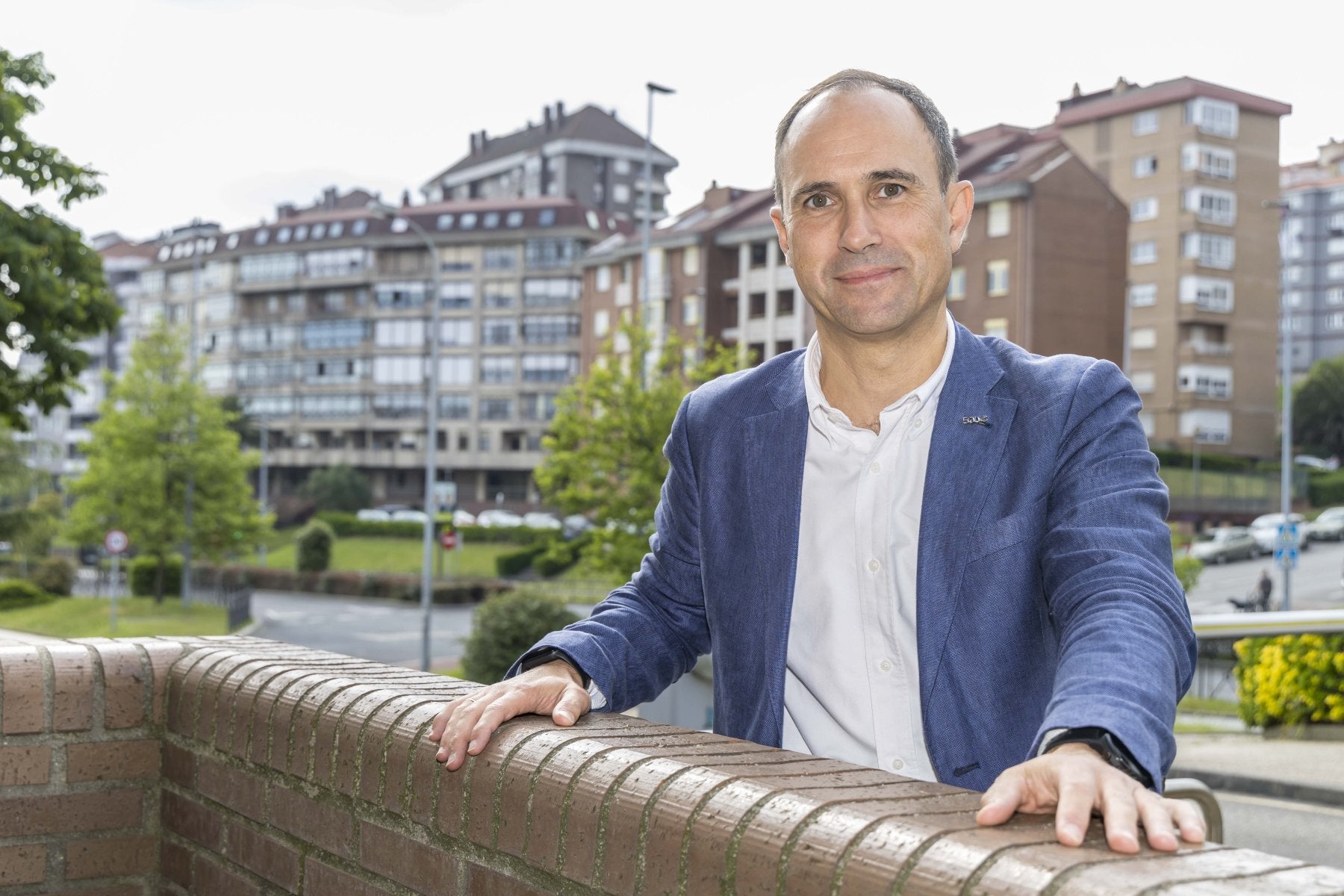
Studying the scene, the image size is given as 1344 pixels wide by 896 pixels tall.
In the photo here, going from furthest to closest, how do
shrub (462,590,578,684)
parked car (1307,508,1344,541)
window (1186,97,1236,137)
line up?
window (1186,97,1236,137)
parked car (1307,508,1344,541)
shrub (462,590,578,684)

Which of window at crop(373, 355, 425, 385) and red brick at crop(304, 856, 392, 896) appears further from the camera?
window at crop(373, 355, 425, 385)

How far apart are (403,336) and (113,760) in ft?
323

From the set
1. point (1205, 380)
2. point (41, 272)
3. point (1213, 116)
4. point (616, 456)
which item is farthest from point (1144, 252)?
point (41, 272)

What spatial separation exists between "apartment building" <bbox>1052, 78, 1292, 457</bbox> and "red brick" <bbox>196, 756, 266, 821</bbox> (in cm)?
7585

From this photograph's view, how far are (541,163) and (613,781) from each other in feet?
347

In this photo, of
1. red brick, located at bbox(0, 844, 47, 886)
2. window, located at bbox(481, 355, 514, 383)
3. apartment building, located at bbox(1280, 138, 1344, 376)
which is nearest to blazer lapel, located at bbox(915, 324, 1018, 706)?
red brick, located at bbox(0, 844, 47, 886)

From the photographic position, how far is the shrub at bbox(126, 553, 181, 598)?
53.8 meters

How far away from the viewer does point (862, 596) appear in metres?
2.39

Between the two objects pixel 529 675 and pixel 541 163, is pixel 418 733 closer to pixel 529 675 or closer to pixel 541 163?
pixel 529 675

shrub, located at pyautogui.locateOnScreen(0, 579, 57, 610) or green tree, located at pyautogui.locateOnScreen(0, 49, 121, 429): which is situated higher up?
green tree, located at pyautogui.locateOnScreen(0, 49, 121, 429)

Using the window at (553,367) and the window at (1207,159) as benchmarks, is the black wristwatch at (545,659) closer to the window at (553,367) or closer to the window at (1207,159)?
the window at (1207,159)

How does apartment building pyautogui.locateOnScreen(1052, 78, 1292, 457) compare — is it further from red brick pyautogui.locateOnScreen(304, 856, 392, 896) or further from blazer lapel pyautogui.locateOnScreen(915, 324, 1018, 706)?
red brick pyautogui.locateOnScreen(304, 856, 392, 896)

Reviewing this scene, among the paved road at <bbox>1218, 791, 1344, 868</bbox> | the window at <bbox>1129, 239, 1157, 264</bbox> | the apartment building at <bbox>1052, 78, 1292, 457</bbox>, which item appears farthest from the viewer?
the window at <bbox>1129, 239, 1157, 264</bbox>

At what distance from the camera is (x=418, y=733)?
2236mm
